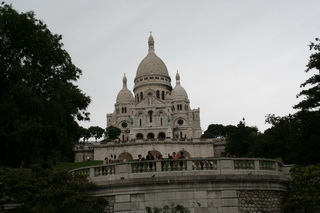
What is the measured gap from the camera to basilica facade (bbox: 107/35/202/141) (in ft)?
402

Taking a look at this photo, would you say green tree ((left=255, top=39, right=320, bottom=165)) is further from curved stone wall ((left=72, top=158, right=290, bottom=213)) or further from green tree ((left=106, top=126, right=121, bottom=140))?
green tree ((left=106, top=126, right=121, bottom=140))

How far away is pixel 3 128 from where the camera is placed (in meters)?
27.0

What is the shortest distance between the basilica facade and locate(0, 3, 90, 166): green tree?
8533 cm

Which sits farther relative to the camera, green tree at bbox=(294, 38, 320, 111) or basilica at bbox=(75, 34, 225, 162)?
basilica at bbox=(75, 34, 225, 162)

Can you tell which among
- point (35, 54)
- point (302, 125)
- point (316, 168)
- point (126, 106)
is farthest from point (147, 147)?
point (316, 168)

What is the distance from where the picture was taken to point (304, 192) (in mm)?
21859

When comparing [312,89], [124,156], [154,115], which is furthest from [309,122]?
[154,115]

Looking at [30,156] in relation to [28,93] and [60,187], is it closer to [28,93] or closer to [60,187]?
[28,93]

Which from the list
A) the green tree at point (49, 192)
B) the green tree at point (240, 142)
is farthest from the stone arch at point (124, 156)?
the green tree at point (49, 192)

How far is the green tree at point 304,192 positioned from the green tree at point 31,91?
1311cm

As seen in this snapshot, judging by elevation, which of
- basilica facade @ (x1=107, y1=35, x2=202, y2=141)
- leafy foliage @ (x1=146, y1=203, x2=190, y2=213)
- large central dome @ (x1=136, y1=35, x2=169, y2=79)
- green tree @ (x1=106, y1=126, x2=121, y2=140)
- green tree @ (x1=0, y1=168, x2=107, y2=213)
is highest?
large central dome @ (x1=136, y1=35, x2=169, y2=79)

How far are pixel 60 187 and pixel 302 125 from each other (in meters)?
20.8

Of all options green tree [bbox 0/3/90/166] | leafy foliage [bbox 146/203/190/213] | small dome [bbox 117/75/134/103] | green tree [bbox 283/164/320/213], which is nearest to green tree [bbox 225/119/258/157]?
green tree [bbox 0/3/90/166]

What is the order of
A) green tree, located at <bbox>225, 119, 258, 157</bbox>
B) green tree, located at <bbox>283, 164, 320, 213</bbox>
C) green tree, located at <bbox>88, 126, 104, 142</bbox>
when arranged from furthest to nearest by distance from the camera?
green tree, located at <bbox>88, 126, 104, 142</bbox> < green tree, located at <bbox>225, 119, 258, 157</bbox> < green tree, located at <bbox>283, 164, 320, 213</bbox>
